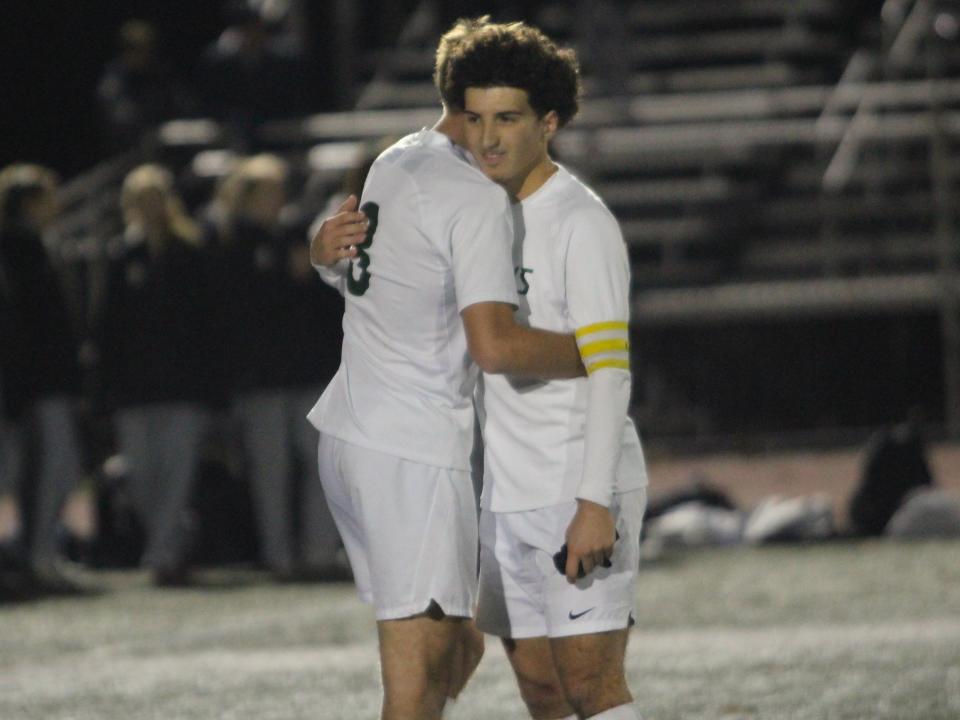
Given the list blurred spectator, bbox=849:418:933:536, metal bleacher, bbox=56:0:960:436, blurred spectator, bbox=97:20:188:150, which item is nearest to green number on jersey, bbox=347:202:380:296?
blurred spectator, bbox=849:418:933:536

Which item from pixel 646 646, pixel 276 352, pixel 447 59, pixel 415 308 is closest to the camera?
pixel 415 308

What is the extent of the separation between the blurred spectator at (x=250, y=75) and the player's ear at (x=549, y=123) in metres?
10.2

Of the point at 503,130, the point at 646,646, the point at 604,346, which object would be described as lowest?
the point at 646,646

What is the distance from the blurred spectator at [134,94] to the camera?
15.4 metres

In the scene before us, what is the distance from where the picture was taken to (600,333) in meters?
4.76

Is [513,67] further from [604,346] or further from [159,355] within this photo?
[159,355]

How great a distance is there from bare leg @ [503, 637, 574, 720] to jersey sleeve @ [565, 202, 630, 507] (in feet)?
1.79

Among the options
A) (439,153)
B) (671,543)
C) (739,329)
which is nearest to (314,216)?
(671,543)

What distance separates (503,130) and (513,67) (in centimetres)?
15

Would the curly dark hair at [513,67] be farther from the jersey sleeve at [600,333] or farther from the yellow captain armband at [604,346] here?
the yellow captain armband at [604,346]

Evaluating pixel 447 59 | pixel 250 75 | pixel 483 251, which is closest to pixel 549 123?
pixel 447 59

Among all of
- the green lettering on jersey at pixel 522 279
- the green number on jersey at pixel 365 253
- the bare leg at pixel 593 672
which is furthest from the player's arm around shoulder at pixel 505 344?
the bare leg at pixel 593 672

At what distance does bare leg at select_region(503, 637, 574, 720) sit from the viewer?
5.14 meters

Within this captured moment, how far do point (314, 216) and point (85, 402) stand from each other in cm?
167
